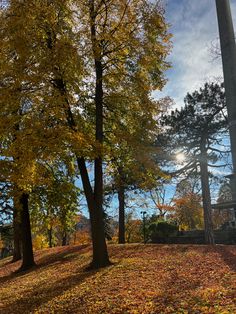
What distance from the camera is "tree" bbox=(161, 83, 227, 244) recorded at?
76.6 feet

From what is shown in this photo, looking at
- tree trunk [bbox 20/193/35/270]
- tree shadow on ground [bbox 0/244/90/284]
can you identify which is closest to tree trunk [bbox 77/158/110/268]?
tree shadow on ground [bbox 0/244/90/284]

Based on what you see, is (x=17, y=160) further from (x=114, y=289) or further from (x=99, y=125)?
(x=114, y=289)

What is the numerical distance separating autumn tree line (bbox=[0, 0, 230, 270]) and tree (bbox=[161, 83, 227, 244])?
10.4 meters

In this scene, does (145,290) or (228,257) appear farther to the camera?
(228,257)

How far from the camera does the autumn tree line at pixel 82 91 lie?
10.4 meters

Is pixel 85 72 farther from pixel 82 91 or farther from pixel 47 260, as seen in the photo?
pixel 47 260

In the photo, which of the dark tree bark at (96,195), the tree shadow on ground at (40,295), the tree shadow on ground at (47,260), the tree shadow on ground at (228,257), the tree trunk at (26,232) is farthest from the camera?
the tree trunk at (26,232)

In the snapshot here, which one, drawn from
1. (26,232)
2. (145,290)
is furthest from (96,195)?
(26,232)

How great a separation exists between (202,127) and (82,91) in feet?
42.4

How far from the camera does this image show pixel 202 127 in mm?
23688

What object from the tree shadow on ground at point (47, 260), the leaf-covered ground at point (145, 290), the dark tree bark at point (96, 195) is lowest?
the tree shadow on ground at point (47, 260)

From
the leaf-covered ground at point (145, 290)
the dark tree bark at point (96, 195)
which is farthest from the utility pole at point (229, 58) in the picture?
the dark tree bark at point (96, 195)

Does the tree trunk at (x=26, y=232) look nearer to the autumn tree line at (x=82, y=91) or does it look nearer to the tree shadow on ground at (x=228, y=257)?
the autumn tree line at (x=82, y=91)

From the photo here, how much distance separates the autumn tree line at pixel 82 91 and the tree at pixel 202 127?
1043 cm
